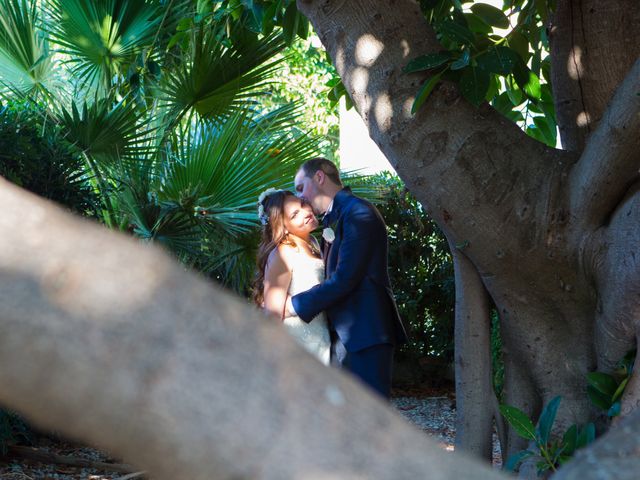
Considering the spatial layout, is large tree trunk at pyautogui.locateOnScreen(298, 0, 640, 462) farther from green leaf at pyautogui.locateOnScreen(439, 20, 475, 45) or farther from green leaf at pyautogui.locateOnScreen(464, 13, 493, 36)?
green leaf at pyautogui.locateOnScreen(464, 13, 493, 36)

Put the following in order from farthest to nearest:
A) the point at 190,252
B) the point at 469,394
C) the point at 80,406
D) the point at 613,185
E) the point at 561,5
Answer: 1. the point at 190,252
2. the point at 469,394
3. the point at 561,5
4. the point at 613,185
5. the point at 80,406

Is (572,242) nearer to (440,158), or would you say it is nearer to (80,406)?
(440,158)

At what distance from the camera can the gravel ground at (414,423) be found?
18.2ft

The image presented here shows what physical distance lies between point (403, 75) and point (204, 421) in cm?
263

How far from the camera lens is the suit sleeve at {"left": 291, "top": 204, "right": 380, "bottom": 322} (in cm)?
384

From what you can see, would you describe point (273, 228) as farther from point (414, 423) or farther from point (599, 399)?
point (414, 423)

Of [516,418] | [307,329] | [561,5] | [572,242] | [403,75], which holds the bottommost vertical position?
[516,418]

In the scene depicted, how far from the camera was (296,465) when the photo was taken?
0.76 m

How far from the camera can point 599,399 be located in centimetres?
319

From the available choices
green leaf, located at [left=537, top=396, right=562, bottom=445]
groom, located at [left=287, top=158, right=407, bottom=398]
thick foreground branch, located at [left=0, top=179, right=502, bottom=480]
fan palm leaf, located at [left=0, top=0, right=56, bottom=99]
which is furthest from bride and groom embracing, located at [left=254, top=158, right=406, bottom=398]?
fan palm leaf, located at [left=0, top=0, right=56, bottom=99]

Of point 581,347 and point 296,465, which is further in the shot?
point 581,347

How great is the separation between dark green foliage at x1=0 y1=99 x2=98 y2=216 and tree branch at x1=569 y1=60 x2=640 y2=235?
3.56 meters

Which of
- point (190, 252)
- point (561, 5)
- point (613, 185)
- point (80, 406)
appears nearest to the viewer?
point (80, 406)

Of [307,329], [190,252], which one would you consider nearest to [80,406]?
[307,329]
